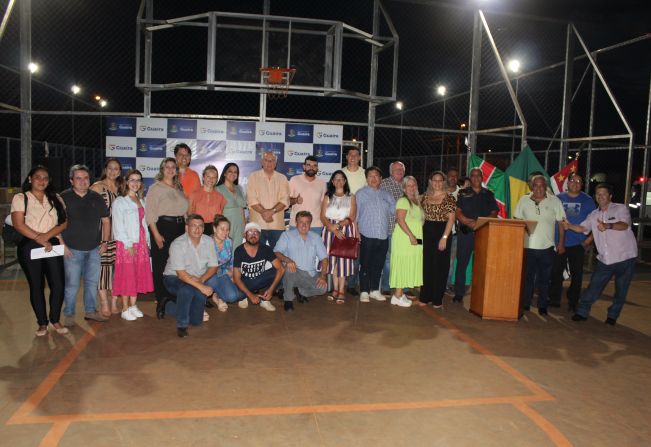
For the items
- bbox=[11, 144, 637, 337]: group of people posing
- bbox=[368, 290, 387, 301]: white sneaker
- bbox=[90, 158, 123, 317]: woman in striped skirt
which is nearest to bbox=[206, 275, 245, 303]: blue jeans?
bbox=[11, 144, 637, 337]: group of people posing

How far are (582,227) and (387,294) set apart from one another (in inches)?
106

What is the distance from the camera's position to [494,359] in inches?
183

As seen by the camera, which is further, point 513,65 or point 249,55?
point 513,65

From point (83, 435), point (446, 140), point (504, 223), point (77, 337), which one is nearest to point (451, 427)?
→ point (83, 435)

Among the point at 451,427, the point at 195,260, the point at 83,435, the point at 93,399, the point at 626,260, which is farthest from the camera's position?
the point at 626,260

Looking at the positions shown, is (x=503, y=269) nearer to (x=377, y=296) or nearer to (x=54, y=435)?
(x=377, y=296)

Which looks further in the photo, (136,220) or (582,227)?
(582,227)

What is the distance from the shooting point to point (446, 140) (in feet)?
77.5

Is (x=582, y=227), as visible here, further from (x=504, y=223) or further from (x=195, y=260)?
(x=195, y=260)

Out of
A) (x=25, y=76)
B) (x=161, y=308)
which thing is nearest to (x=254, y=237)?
(x=161, y=308)

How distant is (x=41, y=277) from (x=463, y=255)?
5061 millimetres

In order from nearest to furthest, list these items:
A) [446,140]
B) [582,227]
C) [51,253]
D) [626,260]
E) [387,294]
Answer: [51,253]
[626,260]
[582,227]
[387,294]
[446,140]

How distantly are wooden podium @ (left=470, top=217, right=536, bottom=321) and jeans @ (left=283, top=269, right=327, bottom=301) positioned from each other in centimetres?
205

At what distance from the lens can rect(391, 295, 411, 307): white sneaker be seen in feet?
21.3
